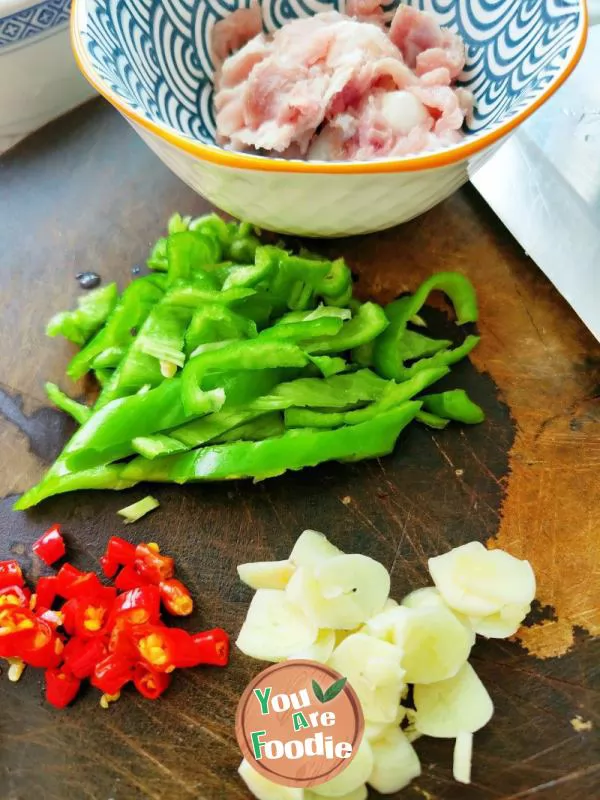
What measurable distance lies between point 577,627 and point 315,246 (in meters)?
1.15

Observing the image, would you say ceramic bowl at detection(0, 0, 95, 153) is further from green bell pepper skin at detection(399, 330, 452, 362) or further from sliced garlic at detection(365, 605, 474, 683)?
sliced garlic at detection(365, 605, 474, 683)

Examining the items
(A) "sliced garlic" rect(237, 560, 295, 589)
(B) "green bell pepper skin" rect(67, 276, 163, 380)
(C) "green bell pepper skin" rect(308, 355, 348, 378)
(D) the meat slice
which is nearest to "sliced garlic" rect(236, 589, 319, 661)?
(A) "sliced garlic" rect(237, 560, 295, 589)

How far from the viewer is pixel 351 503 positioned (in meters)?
1.63

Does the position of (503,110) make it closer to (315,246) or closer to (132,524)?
(315,246)

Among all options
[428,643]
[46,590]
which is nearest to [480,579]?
[428,643]

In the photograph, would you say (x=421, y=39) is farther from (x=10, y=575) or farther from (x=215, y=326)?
(x=10, y=575)

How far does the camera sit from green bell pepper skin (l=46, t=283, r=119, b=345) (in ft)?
6.07

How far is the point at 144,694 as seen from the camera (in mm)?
1425

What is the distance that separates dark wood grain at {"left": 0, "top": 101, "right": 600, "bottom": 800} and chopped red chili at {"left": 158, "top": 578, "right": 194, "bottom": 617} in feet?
0.14

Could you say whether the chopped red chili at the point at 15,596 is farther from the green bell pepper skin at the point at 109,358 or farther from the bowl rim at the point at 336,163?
the bowl rim at the point at 336,163

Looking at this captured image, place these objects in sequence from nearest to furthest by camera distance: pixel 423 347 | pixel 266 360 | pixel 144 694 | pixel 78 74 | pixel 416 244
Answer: pixel 144 694, pixel 266 360, pixel 423 347, pixel 416 244, pixel 78 74

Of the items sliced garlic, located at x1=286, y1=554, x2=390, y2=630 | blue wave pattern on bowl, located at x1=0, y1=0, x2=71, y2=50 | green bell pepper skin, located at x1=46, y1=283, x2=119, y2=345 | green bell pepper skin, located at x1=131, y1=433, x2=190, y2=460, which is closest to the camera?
sliced garlic, located at x1=286, y1=554, x2=390, y2=630

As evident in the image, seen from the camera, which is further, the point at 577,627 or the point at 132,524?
the point at 132,524

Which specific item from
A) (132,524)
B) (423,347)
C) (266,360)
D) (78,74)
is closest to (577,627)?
(423,347)
